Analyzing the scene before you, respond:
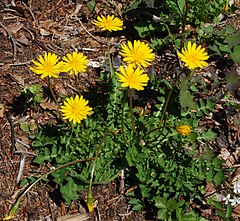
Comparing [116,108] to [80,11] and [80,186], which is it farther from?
[80,11]

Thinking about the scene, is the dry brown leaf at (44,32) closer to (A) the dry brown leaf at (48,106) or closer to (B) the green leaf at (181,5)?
(A) the dry brown leaf at (48,106)

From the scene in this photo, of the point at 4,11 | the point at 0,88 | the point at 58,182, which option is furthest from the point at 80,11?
the point at 58,182

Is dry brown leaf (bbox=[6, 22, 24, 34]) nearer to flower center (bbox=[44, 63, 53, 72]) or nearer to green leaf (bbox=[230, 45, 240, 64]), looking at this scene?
flower center (bbox=[44, 63, 53, 72])

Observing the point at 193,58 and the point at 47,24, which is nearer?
the point at 193,58

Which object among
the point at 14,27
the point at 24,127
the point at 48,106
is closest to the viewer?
the point at 24,127

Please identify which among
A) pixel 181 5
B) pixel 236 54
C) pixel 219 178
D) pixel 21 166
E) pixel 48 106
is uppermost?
pixel 181 5

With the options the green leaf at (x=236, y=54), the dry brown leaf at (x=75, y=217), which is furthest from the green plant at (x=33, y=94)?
the green leaf at (x=236, y=54)

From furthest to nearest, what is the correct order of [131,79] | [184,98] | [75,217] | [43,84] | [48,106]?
[43,84]
[48,106]
[184,98]
[75,217]
[131,79]

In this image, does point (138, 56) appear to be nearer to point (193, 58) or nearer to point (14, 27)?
point (193, 58)

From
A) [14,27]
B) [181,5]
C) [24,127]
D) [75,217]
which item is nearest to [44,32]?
[14,27]
